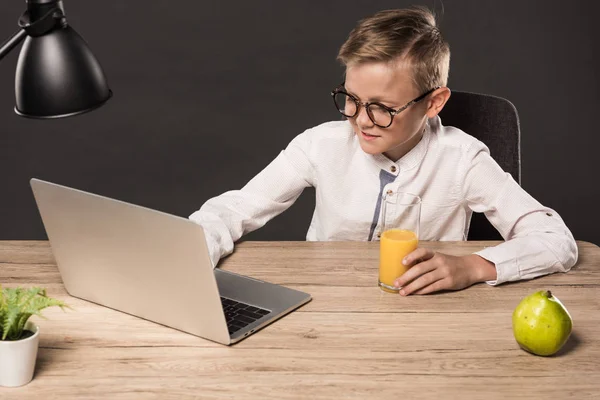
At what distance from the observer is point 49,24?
54.2 inches

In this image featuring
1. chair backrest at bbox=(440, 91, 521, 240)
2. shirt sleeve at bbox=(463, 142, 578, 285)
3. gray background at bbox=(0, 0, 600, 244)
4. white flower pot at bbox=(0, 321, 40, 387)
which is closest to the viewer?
white flower pot at bbox=(0, 321, 40, 387)

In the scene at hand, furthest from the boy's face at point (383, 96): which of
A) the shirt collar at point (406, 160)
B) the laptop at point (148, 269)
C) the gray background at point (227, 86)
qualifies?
the gray background at point (227, 86)

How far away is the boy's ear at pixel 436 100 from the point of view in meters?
2.12

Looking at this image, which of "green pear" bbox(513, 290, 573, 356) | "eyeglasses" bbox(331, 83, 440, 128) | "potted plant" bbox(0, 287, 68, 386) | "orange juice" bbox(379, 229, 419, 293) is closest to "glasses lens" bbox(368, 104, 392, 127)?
"eyeglasses" bbox(331, 83, 440, 128)

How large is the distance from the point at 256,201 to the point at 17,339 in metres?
0.89

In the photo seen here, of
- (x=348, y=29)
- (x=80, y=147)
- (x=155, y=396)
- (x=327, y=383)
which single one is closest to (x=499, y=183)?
(x=327, y=383)

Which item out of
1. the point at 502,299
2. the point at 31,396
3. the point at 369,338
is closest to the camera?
the point at 31,396

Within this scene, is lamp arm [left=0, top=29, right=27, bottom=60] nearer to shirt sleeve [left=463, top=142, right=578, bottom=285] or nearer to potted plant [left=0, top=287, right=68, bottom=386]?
potted plant [left=0, top=287, right=68, bottom=386]

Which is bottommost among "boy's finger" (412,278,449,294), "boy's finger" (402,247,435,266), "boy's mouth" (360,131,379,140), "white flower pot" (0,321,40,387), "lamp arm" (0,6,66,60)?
"boy's finger" (412,278,449,294)

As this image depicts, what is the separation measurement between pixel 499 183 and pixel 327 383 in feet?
3.24

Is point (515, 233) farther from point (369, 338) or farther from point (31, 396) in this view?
point (31, 396)

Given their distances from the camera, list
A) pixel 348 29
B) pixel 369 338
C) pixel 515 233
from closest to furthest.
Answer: pixel 369 338 < pixel 515 233 < pixel 348 29

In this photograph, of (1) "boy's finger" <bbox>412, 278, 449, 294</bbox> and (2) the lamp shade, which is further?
(1) "boy's finger" <bbox>412, 278, 449, 294</bbox>

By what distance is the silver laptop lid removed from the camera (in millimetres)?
1435
